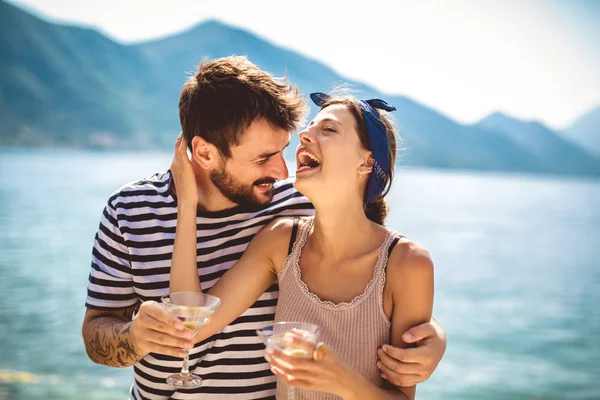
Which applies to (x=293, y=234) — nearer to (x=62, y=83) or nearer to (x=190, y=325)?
(x=190, y=325)

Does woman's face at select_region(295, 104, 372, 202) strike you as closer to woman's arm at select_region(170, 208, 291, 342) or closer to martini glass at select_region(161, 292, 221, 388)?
woman's arm at select_region(170, 208, 291, 342)

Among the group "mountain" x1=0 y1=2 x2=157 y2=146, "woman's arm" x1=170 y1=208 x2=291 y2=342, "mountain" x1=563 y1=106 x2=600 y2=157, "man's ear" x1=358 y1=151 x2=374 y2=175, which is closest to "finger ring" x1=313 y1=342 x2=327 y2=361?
"woman's arm" x1=170 y1=208 x2=291 y2=342

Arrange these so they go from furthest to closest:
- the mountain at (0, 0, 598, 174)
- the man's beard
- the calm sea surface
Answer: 1. the mountain at (0, 0, 598, 174)
2. the calm sea surface
3. the man's beard

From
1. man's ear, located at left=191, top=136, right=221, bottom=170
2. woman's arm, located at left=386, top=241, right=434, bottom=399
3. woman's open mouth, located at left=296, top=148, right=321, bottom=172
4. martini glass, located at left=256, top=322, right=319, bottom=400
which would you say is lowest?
martini glass, located at left=256, top=322, right=319, bottom=400

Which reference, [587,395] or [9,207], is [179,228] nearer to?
[587,395]

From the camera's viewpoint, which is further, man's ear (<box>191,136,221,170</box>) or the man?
man's ear (<box>191,136,221,170</box>)

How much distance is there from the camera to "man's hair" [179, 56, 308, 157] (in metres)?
2.89

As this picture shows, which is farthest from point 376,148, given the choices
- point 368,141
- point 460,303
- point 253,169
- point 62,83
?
point 62,83

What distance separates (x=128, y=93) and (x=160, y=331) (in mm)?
120945

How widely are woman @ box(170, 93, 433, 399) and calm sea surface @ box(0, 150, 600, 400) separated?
0.51 metres

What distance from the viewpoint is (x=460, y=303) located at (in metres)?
19.9

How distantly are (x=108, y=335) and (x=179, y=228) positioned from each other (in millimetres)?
530

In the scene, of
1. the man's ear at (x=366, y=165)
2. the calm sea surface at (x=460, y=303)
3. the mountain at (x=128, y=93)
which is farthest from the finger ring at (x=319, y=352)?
the mountain at (x=128, y=93)

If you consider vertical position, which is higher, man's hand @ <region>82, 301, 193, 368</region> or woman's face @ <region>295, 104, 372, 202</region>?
woman's face @ <region>295, 104, 372, 202</region>
